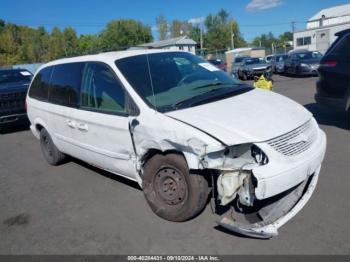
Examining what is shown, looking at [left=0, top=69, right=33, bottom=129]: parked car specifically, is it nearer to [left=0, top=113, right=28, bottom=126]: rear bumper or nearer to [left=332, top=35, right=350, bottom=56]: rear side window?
[left=0, top=113, right=28, bottom=126]: rear bumper

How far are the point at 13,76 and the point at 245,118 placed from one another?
9916mm

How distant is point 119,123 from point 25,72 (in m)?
9.14

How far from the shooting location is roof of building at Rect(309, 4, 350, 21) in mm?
62006

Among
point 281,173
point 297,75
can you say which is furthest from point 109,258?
point 297,75

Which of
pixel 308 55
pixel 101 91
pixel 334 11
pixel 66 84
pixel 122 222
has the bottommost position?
pixel 122 222

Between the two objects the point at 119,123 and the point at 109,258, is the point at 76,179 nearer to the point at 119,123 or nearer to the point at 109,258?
the point at 119,123

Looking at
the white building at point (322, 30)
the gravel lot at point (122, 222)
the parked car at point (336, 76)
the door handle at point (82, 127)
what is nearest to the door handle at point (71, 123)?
the door handle at point (82, 127)

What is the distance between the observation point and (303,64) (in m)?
18.1

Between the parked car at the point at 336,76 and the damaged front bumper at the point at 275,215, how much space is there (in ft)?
10.2

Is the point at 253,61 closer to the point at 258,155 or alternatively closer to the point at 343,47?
the point at 343,47

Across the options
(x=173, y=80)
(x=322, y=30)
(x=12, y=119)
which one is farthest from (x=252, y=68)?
(x=322, y=30)

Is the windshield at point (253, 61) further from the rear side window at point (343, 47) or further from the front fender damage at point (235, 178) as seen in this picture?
the front fender damage at point (235, 178)

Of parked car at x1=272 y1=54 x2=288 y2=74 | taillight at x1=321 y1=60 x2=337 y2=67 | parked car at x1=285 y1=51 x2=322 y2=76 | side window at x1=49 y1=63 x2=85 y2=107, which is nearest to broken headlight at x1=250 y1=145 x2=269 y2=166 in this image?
side window at x1=49 y1=63 x2=85 y2=107

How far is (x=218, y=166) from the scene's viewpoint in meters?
3.05
